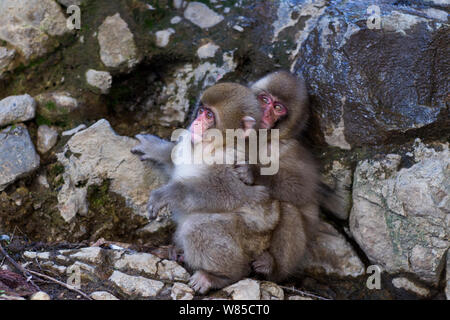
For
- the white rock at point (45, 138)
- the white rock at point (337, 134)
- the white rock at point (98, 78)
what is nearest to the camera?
the white rock at point (337, 134)

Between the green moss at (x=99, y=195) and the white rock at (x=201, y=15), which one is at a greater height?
Result: the white rock at (x=201, y=15)

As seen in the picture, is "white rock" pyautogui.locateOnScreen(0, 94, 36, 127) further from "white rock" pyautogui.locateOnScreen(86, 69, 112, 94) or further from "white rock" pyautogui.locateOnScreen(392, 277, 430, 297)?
"white rock" pyautogui.locateOnScreen(392, 277, 430, 297)

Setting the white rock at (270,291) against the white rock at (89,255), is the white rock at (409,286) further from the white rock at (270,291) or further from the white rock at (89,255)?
the white rock at (89,255)

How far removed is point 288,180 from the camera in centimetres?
459

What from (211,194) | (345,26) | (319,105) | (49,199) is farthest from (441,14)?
(49,199)

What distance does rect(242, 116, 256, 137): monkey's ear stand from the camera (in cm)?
447

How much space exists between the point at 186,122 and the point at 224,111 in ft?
3.33

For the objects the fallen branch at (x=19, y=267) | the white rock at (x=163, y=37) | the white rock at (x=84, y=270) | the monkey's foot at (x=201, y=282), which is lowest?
the monkey's foot at (x=201, y=282)

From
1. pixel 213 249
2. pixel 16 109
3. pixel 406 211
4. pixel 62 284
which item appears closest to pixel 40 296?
pixel 62 284

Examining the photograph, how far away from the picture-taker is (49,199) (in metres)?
Result: 4.78

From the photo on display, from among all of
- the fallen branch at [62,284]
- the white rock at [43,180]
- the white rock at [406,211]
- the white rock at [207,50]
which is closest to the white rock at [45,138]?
the white rock at [43,180]

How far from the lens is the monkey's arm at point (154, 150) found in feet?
16.0

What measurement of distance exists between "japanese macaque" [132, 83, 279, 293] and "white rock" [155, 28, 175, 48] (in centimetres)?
117

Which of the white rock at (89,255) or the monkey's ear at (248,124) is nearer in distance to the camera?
the white rock at (89,255)
